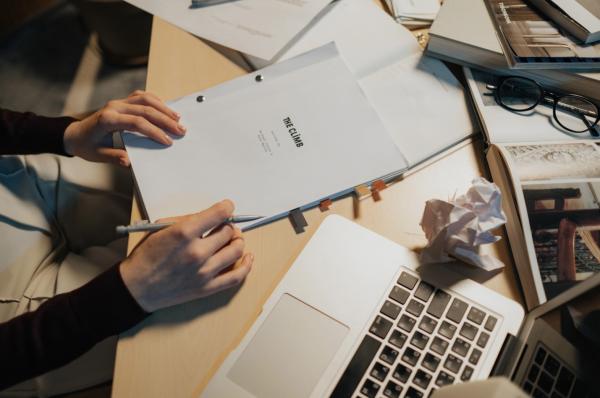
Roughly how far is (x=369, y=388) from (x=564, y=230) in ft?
0.97

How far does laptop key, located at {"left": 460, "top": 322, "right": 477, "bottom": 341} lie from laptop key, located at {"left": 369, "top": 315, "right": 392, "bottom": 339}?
0.08 m

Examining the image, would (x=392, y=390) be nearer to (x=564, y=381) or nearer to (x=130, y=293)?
(x=564, y=381)

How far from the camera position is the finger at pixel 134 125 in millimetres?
621

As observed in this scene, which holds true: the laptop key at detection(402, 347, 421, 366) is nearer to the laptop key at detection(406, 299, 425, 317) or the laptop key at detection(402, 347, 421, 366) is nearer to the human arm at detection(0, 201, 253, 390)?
the laptop key at detection(406, 299, 425, 317)

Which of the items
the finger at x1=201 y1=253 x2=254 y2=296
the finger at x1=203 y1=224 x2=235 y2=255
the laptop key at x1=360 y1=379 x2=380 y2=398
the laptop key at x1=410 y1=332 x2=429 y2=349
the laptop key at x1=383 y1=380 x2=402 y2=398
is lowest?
the laptop key at x1=383 y1=380 x2=402 y2=398

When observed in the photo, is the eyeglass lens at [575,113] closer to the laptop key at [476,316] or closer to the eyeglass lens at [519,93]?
the eyeglass lens at [519,93]

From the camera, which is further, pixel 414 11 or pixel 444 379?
pixel 414 11

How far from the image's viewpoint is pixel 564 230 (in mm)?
532

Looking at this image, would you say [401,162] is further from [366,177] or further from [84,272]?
[84,272]

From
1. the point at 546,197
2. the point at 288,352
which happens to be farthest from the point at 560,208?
the point at 288,352

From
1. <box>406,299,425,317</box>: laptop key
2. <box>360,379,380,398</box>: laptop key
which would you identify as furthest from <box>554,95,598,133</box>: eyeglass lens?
<box>360,379,380,398</box>: laptop key

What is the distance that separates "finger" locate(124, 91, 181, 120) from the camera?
0.65 m

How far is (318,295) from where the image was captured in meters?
0.53

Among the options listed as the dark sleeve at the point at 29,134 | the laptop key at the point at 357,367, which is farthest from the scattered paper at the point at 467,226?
the dark sleeve at the point at 29,134
